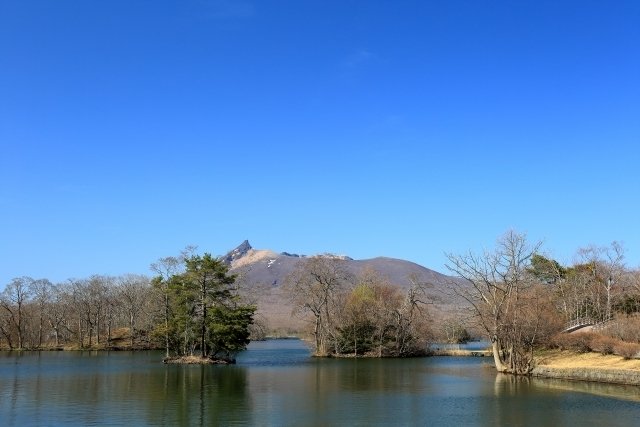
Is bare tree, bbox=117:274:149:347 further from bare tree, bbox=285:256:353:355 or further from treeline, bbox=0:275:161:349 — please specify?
bare tree, bbox=285:256:353:355

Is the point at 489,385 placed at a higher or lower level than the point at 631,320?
lower

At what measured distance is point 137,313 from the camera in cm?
11138

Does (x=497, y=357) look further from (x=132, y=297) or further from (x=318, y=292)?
(x=132, y=297)

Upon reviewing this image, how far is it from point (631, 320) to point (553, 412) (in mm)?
27229

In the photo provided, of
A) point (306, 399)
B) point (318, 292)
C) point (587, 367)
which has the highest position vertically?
point (318, 292)

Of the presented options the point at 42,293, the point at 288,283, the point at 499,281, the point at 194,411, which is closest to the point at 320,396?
the point at 194,411

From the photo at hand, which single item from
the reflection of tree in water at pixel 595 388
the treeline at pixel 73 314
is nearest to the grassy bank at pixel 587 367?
the reflection of tree in water at pixel 595 388

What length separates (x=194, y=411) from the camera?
29.6m

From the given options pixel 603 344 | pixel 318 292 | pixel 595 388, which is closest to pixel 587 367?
pixel 603 344

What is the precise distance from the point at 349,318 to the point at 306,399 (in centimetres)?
4558

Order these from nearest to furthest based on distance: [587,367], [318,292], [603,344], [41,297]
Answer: [587,367]
[603,344]
[318,292]
[41,297]

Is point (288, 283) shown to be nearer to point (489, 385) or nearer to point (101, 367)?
point (101, 367)

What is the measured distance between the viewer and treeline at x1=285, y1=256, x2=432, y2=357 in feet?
259

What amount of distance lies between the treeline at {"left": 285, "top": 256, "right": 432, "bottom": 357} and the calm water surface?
25613mm
